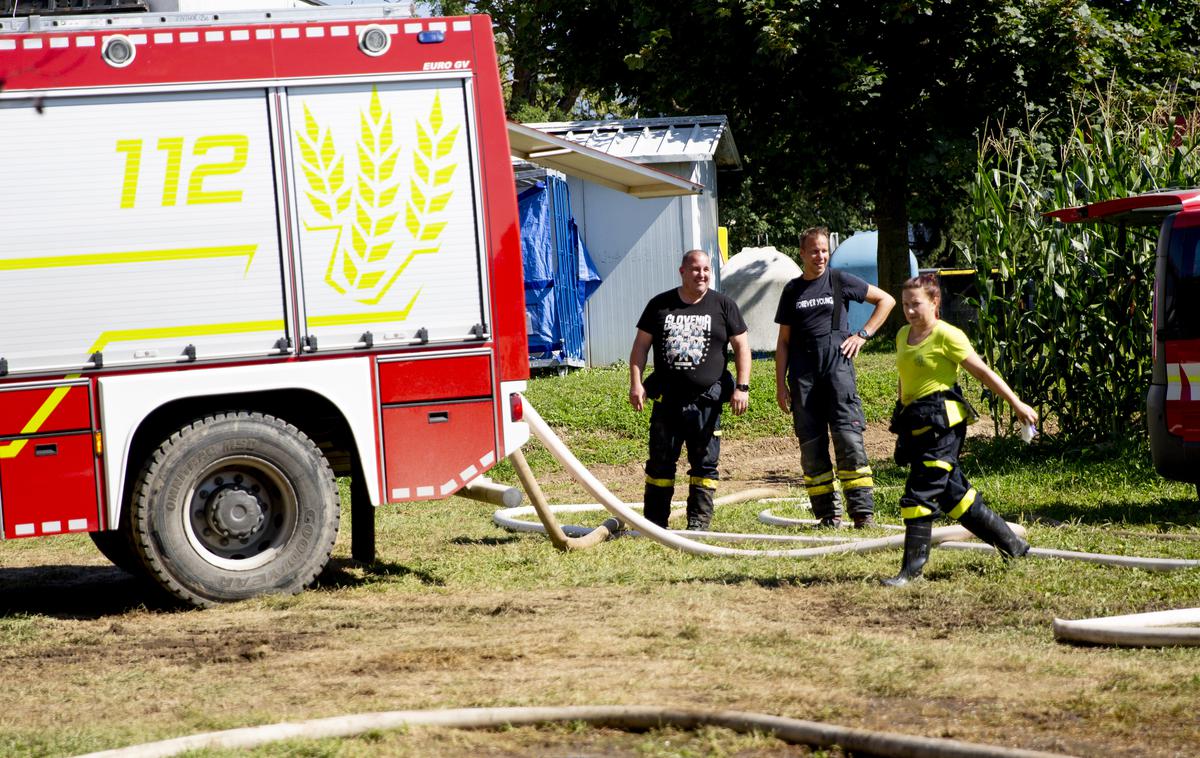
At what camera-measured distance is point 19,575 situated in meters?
9.19

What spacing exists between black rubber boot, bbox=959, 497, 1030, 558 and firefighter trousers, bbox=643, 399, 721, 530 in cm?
225

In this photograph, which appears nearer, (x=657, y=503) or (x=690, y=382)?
(x=690, y=382)

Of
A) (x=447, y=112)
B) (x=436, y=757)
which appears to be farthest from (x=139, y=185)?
(x=436, y=757)

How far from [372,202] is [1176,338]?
518 cm

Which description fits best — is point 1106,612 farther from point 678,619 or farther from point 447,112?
point 447,112

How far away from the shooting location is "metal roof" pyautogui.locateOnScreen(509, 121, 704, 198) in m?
9.12

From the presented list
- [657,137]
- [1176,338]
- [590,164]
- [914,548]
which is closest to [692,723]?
[914,548]

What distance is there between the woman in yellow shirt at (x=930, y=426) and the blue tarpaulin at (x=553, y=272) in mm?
11670

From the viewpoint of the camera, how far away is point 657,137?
69.9 ft

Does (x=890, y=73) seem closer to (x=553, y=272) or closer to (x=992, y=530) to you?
(x=553, y=272)

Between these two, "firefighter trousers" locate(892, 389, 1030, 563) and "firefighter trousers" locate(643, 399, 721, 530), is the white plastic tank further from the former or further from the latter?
"firefighter trousers" locate(892, 389, 1030, 563)

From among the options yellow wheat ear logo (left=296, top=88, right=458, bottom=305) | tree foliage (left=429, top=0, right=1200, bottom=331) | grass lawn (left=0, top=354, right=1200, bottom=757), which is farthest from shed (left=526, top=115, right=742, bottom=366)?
yellow wheat ear logo (left=296, top=88, right=458, bottom=305)

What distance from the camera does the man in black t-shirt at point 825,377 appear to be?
9359 millimetres

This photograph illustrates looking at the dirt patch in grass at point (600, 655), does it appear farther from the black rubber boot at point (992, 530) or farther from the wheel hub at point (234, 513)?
the wheel hub at point (234, 513)
